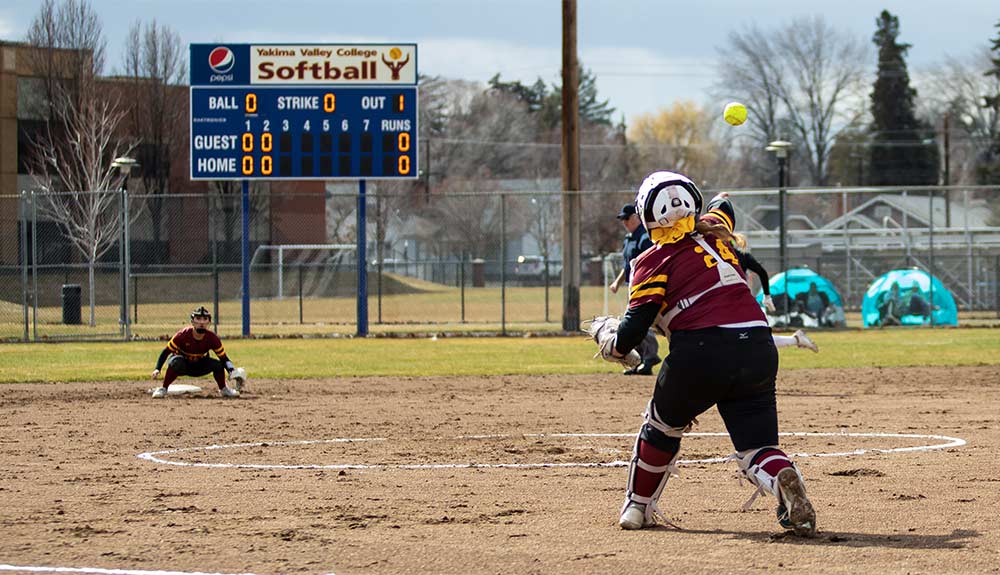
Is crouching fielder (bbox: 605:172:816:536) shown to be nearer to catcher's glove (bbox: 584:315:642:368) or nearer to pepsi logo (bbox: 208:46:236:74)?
catcher's glove (bbox: 584:315:642:368)

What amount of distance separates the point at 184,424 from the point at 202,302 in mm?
28072

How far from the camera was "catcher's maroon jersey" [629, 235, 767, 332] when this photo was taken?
22.7 feet

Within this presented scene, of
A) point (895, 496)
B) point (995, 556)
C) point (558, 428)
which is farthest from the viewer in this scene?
point (558, 428)

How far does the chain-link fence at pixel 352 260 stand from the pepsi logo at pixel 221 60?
10.5 ft

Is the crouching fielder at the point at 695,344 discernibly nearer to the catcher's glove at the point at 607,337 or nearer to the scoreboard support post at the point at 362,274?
the catcher's glove at the point at 607,337

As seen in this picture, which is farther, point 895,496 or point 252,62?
point 252,62

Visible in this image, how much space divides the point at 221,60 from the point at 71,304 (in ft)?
29.0

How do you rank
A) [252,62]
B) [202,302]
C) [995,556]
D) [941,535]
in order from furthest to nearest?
1. [202,302]
2. [252,62]
3. [941,535]
4. [995,556]

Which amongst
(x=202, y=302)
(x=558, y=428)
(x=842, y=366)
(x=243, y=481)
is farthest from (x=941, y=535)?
(x=202, y=302)

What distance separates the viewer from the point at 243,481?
29.4ft

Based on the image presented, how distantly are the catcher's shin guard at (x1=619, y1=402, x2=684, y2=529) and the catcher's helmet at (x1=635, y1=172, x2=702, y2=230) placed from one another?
1035 millimetres

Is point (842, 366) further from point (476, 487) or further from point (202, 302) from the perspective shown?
point (202, 302)

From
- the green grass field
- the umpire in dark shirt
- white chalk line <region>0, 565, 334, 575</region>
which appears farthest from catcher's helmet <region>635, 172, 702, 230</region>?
the green grass field

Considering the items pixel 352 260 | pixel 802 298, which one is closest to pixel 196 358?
pixel 802 298
